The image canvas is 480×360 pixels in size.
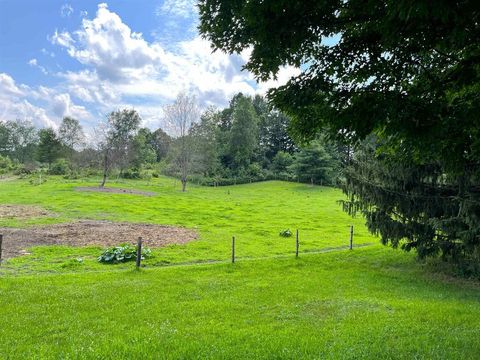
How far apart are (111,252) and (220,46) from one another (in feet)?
39.7

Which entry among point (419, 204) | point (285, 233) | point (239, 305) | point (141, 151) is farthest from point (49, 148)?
point (239, 305)

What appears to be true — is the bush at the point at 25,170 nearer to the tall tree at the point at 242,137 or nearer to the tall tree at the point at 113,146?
the tall tree at the point at 113,146

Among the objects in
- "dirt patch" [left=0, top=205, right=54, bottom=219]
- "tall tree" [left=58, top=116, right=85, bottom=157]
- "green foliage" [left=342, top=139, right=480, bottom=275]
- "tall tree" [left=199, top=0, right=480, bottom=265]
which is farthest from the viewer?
"tall tree" [left=58, top=116, right=85, bottom=157]

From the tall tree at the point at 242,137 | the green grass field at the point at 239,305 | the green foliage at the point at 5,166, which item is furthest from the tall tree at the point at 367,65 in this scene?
the green foliage at the point at 5,166

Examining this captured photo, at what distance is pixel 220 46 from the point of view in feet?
19.3

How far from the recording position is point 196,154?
58.1m

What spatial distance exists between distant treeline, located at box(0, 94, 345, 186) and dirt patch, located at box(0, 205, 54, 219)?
20.3 m

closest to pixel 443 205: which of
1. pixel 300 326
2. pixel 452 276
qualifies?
pixel 452 276

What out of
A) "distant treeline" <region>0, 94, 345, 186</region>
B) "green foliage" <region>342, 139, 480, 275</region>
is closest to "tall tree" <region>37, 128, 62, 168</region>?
"distant treeline" <region>0, 94, 345, 186</region>

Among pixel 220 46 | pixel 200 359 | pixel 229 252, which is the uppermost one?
pixel 220 46

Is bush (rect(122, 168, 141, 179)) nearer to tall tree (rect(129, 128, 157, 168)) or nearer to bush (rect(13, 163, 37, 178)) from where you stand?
tall tree (rect(129, 128, 157, 168))

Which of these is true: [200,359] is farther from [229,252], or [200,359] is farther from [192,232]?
[192,232]

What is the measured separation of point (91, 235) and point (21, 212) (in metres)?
9.49

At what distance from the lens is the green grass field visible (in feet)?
21.1
